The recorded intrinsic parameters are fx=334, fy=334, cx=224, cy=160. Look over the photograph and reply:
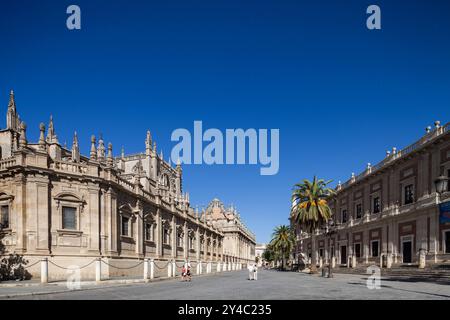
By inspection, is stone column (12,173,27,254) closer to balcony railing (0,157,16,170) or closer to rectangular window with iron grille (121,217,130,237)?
balcony railing (0,157,16,170)

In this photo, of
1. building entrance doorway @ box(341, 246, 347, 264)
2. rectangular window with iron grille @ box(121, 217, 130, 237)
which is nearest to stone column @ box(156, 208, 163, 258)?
rectangular window with iron grille @ box(121, 217, 130, 237)

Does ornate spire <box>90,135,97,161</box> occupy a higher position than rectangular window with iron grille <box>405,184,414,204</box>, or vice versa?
ornate spire <box>90,135,97,161</box>

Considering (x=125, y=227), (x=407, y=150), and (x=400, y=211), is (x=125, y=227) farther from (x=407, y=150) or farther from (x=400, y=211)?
(x=407, y=150)

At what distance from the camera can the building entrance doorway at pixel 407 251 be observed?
30.2m

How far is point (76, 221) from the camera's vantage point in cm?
2284

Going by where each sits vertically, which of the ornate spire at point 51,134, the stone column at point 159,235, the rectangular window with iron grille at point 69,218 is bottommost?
the stone column at point 159,235

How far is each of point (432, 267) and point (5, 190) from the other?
99.1ft

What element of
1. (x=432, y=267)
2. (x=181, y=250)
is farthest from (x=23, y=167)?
(x=432, y=267)

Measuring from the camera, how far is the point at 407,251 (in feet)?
101

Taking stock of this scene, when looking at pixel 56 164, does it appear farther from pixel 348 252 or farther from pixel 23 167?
pixel 348 252

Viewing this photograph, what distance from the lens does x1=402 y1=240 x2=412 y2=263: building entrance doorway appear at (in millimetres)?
30156

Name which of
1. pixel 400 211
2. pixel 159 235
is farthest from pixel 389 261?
pixel 159 235

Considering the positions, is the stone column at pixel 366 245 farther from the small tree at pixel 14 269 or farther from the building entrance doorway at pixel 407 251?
the small tree at pixel 14 269

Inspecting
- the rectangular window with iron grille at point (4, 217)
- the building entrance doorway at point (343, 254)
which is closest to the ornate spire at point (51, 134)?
the rectangular window with iron grille at point (4, 217)
